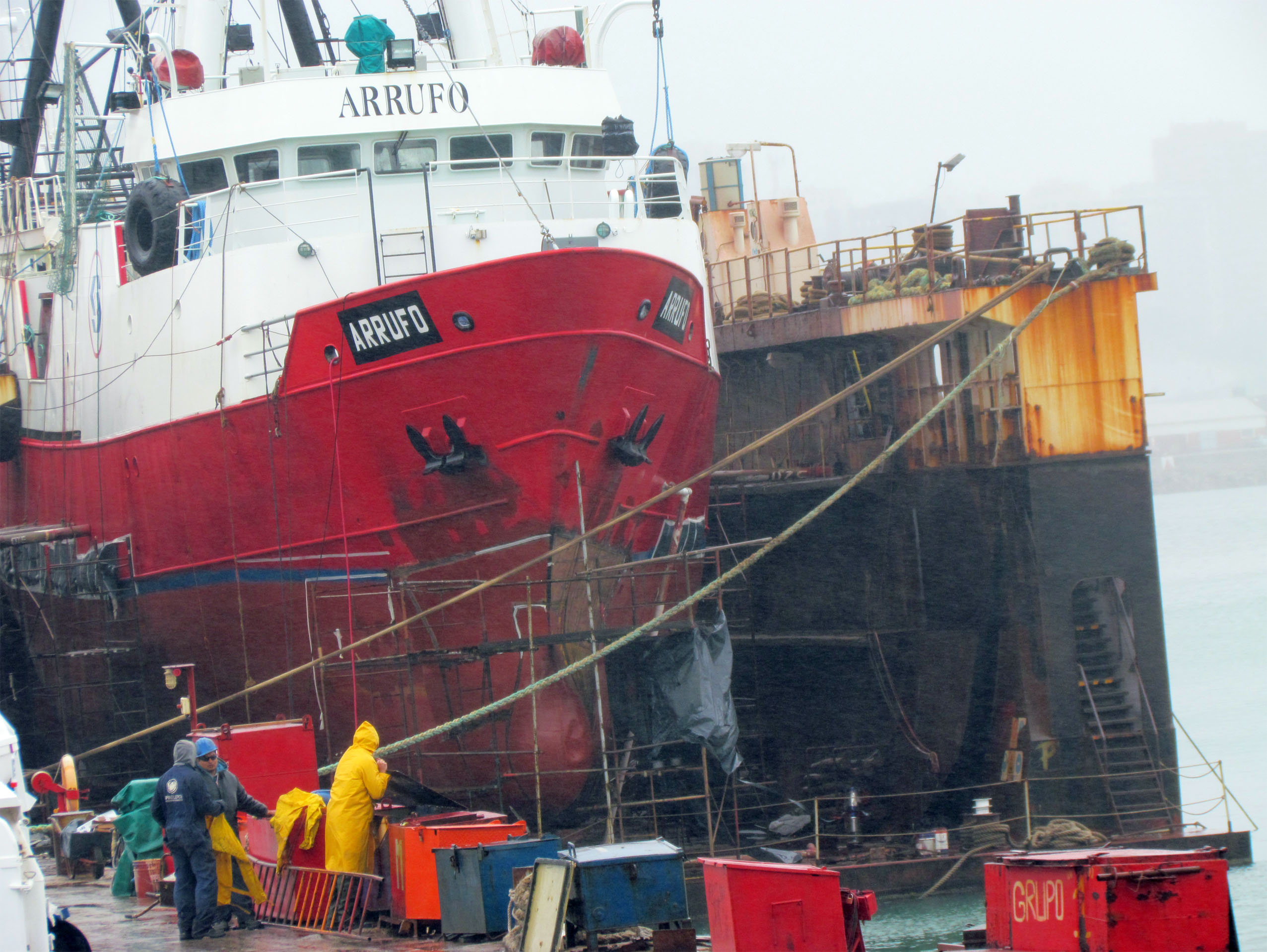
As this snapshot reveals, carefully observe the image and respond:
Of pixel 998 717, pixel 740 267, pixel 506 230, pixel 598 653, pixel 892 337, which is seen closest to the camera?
pixel 598 653

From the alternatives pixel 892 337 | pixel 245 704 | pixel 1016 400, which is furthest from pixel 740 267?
pixel 245 704

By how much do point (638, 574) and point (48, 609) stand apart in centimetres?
998

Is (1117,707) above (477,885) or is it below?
below

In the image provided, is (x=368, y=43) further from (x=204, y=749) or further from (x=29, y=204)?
(x=204, y=749)

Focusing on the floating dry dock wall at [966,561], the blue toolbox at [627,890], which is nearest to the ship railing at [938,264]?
the floating dry dock wall at [966,561]

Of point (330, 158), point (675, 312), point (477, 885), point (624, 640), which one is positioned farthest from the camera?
point (330, 158)

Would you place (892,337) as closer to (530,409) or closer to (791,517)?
(791,517)

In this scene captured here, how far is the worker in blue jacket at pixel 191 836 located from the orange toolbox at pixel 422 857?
117 cm

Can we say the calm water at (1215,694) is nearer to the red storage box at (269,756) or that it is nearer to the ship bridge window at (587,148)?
the red storage box at (269,756)

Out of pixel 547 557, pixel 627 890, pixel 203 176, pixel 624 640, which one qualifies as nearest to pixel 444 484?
pixel 547 557

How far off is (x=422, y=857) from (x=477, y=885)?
0.49 meters

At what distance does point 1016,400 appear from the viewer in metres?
17.4

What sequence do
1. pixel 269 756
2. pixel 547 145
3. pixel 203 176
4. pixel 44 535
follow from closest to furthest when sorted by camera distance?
pixel 269 756, pixel 203 176, pixel 547 145, pixel 44 535

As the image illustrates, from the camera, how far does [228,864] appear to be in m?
9.76
